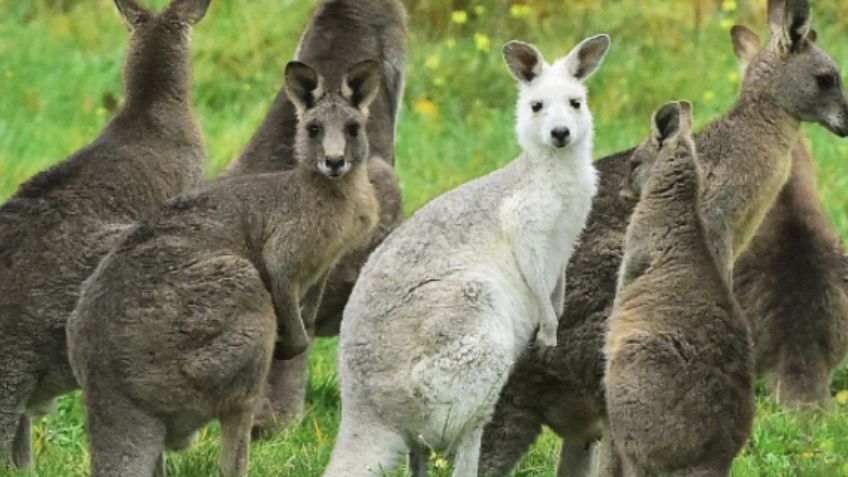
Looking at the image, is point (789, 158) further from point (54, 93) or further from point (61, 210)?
point (54, 93)

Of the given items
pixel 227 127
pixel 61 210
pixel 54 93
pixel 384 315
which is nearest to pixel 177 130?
pixel 61 210

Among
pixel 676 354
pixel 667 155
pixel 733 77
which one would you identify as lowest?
pixel 733 77

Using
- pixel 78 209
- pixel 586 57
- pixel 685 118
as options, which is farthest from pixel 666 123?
pixel 78 209

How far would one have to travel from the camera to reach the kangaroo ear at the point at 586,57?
8594 millimetres

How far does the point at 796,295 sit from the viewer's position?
1012cm

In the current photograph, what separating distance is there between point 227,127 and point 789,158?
Answer: 5769mm

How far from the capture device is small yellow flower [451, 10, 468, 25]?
15.7m

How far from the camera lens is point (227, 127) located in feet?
46.8

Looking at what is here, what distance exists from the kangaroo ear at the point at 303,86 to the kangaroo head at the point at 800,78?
2.08 meters

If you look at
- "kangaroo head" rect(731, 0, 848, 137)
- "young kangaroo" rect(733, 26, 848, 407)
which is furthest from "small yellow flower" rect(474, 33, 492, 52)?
"kangaroo head" rect(731, 0, 848, 137)

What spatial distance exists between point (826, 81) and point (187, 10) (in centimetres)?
316

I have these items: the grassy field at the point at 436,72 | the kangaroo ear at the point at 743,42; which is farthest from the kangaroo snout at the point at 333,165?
the grassy field at the point at 436,72

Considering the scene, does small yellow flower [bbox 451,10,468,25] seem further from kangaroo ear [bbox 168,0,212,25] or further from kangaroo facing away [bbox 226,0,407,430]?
kangaroo ear [bbox 168,0,212,25]

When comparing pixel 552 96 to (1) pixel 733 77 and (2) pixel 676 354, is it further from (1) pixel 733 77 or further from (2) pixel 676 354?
(1) pixel 733 77
